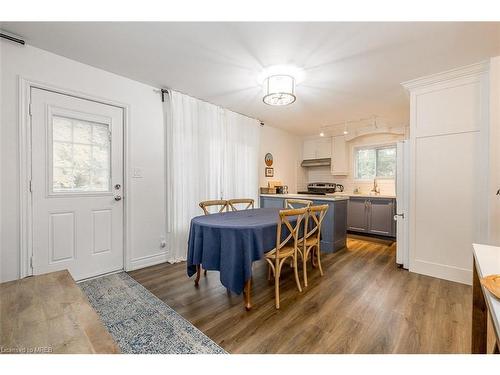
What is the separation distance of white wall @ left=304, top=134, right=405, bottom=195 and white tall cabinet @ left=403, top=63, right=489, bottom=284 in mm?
2156

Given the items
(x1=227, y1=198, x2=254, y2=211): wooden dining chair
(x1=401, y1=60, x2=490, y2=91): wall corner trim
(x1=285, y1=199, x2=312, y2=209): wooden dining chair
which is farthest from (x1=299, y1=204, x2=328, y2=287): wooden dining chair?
(x1=401, y1=60, x2=490, y2=91): wall corner trim

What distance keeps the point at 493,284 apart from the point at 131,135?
10.8ft

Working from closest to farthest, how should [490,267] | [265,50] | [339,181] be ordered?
[490,267], [265,50], [339,181]

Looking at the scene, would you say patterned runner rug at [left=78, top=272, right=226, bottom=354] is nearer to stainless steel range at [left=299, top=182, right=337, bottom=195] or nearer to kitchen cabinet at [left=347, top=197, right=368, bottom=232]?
kitchen cabinet at [left=347, top=197, right=368, bottom=232]

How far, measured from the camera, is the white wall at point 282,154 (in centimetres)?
479

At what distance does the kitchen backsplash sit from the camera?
479 centimetres

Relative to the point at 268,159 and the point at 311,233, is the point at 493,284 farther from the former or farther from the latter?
the point at 268,159

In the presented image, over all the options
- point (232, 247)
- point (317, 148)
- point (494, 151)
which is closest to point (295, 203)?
point (232, 247)

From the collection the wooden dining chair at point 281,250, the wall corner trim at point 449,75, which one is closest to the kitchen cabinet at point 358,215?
the wall corner trim at point 449,75

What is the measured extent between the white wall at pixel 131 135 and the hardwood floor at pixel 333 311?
613 millimetres

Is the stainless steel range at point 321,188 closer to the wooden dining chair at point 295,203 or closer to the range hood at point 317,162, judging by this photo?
the range hood at point 317,162

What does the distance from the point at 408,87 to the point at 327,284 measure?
2608mm

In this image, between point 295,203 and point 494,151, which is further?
point 295,203

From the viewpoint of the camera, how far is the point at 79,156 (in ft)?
8.03
